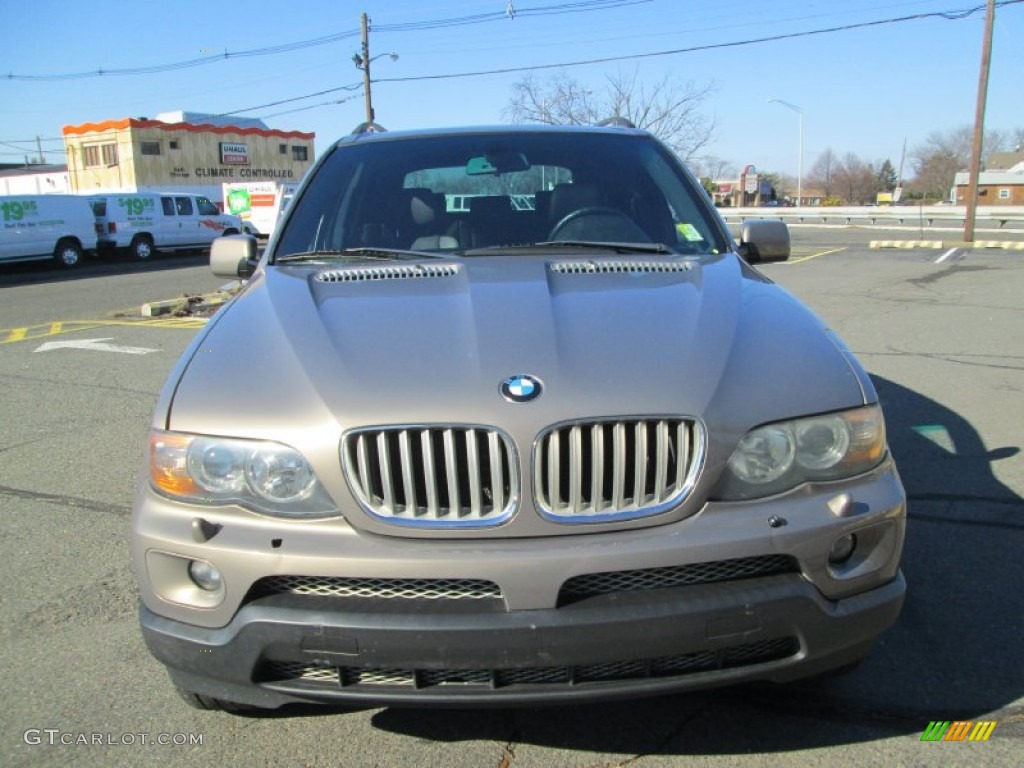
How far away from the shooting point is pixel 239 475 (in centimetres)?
209

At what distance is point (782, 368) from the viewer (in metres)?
2.24

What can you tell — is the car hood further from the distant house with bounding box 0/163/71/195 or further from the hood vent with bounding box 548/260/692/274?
the distant house with bounding box 0/163/71/195

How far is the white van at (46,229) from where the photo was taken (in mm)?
21219

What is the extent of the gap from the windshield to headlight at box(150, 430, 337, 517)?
4.31ft

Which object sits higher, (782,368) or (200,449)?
(782,368)

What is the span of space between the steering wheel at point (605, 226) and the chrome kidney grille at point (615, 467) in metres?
1.51

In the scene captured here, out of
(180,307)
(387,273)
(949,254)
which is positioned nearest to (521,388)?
(387,273)

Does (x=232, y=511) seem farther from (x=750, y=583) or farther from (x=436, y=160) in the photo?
(x=436, y=160)

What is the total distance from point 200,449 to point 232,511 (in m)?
0.19

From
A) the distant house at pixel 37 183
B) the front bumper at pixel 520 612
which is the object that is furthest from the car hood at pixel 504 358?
the distant house at pixel 37 183

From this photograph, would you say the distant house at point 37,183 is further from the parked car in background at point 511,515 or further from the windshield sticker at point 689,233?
the parked car in background at point 511,515

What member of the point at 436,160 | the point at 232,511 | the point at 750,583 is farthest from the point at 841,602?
the point at 436,160

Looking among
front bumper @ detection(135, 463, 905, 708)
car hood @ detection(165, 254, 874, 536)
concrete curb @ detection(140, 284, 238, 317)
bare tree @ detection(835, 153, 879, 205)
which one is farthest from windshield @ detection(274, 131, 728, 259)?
bare tree @ detection(835, 153, 879, 205)

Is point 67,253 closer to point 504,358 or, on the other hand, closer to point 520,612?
point 504,358
